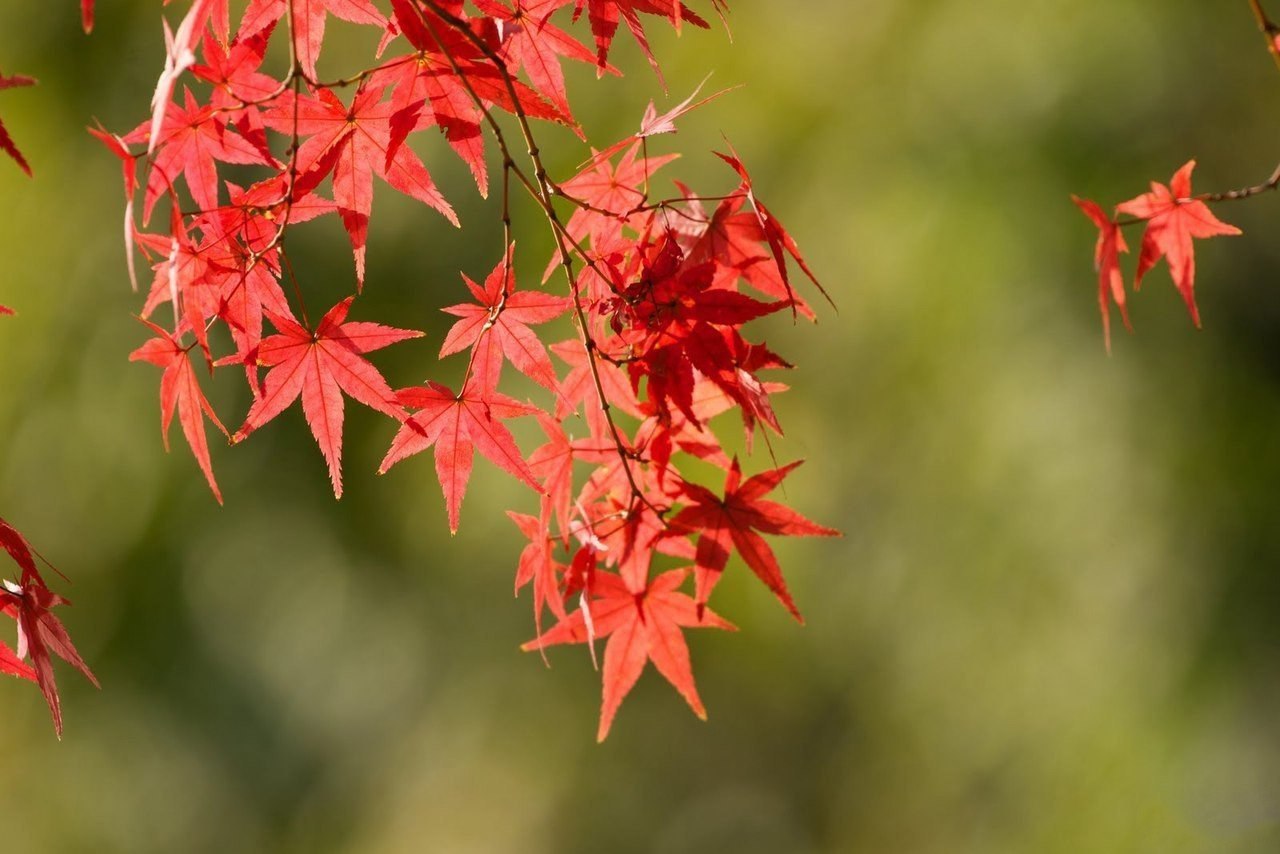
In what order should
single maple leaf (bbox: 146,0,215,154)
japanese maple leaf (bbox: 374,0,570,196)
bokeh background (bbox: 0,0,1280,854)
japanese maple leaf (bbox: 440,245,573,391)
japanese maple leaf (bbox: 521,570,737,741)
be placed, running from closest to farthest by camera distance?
1. single maple leaf (bbox: 146,0,215,154)
2. japanese maple leaf (bbox: 374,0,570,196)
3. japanese maple leaf (bbox: 440,245,573,391)
4. japanese maple leaf (bbox: 521,570,737,741)
5. bokeh background (bbox: 0,0,1280,854)

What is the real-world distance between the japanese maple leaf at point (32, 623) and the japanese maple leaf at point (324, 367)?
0.72 feet

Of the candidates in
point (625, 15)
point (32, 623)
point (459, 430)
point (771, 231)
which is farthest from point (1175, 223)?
point (32, 623)

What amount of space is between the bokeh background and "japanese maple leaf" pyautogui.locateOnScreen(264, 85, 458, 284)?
2.64 m

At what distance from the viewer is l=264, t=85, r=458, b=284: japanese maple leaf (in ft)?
3.17

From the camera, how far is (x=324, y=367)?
0.99 meters

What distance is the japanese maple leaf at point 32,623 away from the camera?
939 mm

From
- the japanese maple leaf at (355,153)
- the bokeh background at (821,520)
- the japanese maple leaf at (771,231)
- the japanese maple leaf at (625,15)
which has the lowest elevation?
the bokeh background at (821,520)

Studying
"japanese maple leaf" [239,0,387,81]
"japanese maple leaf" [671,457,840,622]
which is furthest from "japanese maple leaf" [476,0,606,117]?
"japanese maple leaf" [671,457,840,622]

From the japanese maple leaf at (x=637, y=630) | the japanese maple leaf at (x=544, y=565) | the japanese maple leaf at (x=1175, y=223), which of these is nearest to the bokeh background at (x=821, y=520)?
the japanese maple leaf at (x=1175, y=223)

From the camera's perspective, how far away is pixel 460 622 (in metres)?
4.01

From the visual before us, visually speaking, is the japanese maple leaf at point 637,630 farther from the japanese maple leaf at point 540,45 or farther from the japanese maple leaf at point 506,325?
the japanese maple leaf at point 540,45

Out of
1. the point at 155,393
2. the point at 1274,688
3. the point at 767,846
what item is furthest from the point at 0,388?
the point at 1274,688

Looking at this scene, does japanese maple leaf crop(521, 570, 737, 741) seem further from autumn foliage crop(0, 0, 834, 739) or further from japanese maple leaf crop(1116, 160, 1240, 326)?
japanese maple leaf crop(1116, 160, 1240, 326)

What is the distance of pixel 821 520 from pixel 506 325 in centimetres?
260
